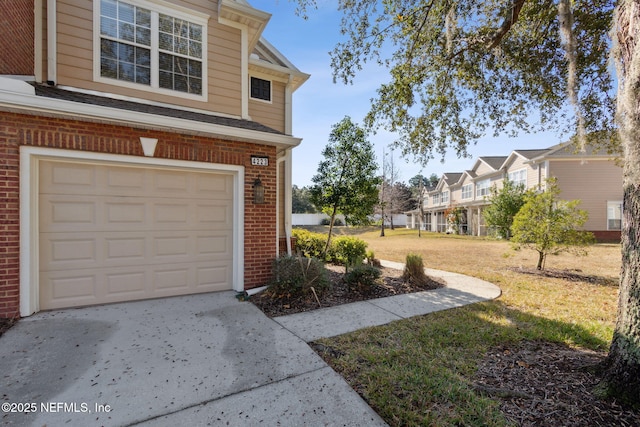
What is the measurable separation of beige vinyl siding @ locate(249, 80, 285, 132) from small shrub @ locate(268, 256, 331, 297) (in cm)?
468

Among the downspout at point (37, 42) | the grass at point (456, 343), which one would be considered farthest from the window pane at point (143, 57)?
the grass at point (456, 343)

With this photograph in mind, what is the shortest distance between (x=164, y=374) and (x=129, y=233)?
279 cm

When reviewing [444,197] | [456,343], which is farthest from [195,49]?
[444,197]

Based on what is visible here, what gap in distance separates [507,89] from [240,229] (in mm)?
6558

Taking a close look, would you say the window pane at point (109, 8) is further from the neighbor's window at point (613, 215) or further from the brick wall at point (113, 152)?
the neighbor's window at point (613, 215)

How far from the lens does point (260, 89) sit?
8289 millimetres

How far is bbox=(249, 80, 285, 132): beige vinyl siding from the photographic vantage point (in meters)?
8.21

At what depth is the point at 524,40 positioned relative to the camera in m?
5.90

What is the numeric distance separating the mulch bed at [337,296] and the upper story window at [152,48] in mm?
4370

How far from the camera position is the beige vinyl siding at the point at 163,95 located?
4.91m

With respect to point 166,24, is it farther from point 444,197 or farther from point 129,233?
point 444,197

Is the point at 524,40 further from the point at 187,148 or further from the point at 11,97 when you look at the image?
the point at 11,97

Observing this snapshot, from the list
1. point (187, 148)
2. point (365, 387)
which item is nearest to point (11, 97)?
point (187, 148)

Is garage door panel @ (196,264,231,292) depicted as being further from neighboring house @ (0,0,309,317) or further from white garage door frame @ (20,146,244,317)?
white garage door frame @ (20,146,244,317)
